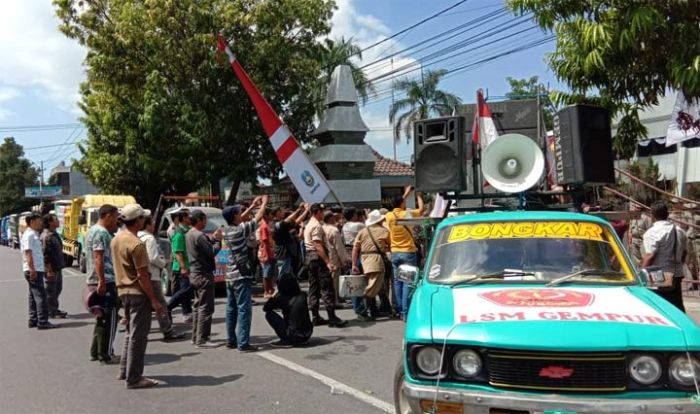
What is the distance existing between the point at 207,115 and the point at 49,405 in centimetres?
1316

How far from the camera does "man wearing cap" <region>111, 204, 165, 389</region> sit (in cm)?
576

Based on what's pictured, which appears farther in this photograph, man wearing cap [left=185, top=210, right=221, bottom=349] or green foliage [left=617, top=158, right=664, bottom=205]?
green foliage [left=617, top=158, right=664, bottom=205]

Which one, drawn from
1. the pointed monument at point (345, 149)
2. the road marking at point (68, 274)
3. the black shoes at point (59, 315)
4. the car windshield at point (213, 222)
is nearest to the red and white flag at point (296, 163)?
the car windshield at point (213, 222)

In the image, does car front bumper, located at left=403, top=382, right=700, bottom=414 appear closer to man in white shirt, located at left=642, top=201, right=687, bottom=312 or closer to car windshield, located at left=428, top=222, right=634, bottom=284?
car windshield, located at left=428, top=222, right=634, bottom=284

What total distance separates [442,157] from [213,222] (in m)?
9.12

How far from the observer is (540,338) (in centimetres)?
330

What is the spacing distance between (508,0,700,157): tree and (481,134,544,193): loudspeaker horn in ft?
4.27

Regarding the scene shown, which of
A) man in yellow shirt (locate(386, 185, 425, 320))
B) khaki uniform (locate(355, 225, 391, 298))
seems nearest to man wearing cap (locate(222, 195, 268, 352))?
khaki uniform (locate(355, 225, 391, 298))

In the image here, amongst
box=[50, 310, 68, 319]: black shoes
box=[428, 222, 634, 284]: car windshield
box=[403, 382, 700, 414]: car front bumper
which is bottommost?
box=[50, 310, 68, 319]: black shoes

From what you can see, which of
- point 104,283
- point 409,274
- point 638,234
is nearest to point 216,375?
point 104,283

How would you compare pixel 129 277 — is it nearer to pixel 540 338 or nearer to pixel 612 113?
pixel 540 338

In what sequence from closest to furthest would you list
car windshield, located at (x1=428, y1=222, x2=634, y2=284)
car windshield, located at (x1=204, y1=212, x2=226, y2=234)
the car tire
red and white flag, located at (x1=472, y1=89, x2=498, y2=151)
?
car windshield, located at (x1=428, y1=222, x2=634, y2=284) → red and white flag, located at (x1=472, y1=89, x2=498, y2=151) → car windshield, located at (x1=204, y1=212, x2=226, y2=234) → the car tire

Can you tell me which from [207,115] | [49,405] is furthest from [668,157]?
[49,405]

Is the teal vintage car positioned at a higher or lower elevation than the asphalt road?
higher
